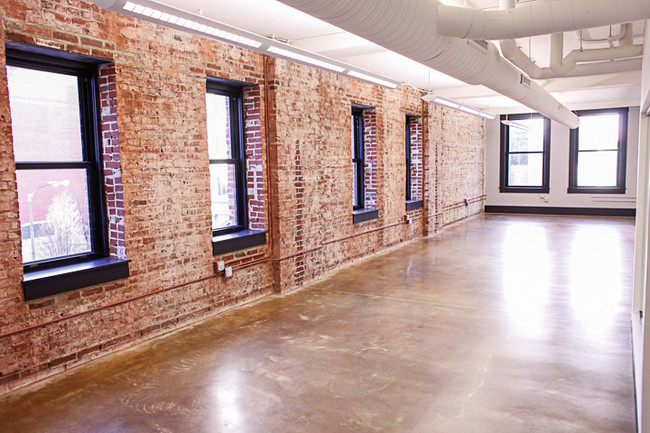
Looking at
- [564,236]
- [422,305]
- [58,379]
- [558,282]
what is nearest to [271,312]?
[422,305]

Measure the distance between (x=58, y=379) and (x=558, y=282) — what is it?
6.04m

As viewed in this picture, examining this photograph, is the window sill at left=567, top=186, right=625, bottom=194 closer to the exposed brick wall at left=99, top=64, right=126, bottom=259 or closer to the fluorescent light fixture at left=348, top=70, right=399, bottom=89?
the fluorescent light fixture at left=348, top=70, right=399, bottom=89

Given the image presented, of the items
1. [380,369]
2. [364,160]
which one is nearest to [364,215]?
[364,160]

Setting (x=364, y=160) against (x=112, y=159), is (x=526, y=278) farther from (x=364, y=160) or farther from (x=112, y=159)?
(x=112, y=159)

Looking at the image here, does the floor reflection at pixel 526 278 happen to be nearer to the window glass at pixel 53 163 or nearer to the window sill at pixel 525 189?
the window sill at pixel 525 189

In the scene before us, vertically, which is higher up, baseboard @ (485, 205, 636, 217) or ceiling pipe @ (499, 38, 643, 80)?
ceiling pipe @ (499, 38, 643, 80)

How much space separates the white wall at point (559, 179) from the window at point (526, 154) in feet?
0.52

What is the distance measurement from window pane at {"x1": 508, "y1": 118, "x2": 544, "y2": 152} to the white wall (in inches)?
13.9

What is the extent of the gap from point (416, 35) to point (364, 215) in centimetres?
522

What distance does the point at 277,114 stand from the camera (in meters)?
6.20

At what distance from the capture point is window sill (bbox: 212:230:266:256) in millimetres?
5566

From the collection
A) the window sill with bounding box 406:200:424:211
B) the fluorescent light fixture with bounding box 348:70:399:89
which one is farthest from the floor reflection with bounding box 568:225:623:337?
the fluorescent light fixture with bounding box 348:70:399:89

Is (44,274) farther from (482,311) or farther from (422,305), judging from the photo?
(482,311)

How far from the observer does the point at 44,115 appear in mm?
4156
